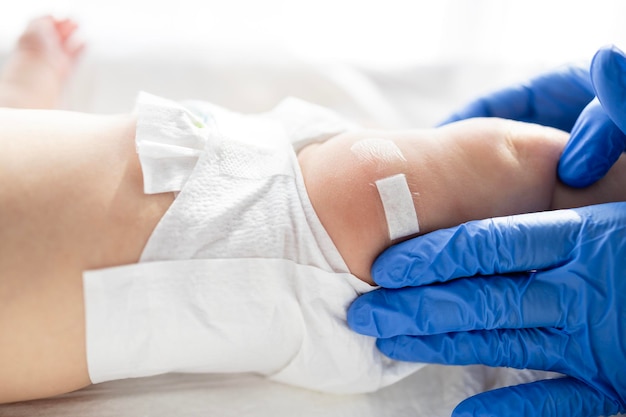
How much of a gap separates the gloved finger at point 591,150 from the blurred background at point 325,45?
0.53 m

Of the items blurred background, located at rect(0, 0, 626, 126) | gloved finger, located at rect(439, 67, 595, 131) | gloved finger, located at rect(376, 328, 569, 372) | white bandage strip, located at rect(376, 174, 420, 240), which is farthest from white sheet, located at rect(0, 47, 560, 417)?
white bandage strip, located at rect(376, 174, 420, 240)

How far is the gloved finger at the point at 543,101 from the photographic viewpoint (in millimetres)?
1421

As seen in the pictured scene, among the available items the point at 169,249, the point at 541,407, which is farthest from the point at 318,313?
the point at 541,407

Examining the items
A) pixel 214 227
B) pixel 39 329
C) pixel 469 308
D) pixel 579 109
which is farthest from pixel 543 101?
pixel 39 329

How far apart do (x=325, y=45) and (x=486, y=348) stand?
0.95 meters

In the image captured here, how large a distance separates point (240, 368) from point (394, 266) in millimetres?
331

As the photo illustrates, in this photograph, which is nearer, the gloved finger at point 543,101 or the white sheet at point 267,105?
the white sheet at point 267,105

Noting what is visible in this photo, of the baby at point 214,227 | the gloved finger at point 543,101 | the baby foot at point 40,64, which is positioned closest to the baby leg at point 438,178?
the baby at point 214,227

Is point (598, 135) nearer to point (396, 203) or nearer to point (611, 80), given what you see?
point (611, 80)

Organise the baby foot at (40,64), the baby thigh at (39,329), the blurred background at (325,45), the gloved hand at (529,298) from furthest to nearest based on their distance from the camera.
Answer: the blurred background at (325,45) < the baby foot at (40,64) < the gloved hand at (529,298) < the baby thigh at (39,329)

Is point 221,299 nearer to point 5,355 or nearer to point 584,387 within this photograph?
point 5,355

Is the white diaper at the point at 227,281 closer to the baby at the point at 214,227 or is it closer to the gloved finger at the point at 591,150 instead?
the baby at the point at 214,227

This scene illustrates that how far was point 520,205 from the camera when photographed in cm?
116

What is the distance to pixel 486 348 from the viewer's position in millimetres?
1100
